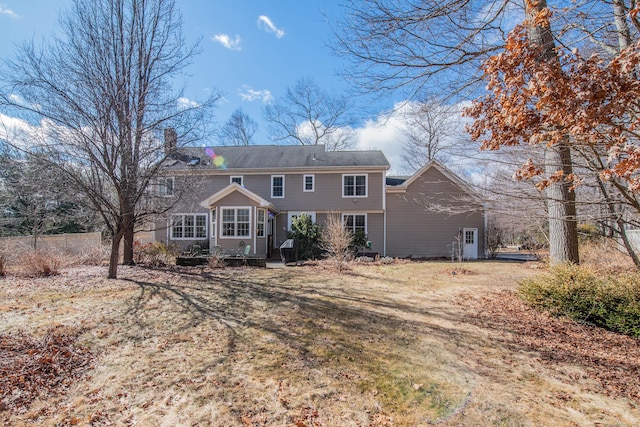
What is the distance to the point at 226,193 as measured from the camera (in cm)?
1608

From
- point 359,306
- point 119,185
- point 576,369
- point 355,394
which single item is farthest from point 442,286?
point 119,185

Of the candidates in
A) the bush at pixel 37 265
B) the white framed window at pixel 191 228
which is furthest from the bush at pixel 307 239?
the bush at pixel 37 265

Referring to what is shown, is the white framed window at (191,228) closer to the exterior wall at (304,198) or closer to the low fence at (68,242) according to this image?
the exterior wall at (304,198)

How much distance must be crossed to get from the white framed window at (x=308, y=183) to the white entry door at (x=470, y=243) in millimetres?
9174

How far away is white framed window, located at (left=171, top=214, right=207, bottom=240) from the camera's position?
18969 mm

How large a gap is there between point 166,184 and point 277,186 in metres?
8.84

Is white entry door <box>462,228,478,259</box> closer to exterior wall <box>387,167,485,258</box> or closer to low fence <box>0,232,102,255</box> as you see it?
exterior wall <box>387,167,485,258</box>

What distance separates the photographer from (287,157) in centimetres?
2003

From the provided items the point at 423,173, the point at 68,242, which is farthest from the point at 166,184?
the point at 423,173

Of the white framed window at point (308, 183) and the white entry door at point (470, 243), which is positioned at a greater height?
the white framed window at point (308, 183)

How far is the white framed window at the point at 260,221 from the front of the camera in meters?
16.2

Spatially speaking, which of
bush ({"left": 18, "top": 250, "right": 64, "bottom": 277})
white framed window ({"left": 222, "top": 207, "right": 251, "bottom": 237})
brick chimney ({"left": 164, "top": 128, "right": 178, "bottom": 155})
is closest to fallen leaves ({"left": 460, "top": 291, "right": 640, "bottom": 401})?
brick chimney ({"left": 164, "top": 128, "right": 178, "bottom": 155})

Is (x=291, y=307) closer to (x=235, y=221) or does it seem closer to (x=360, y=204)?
(x=235, y=221)

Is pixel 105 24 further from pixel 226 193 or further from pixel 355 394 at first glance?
pixel 355 394
